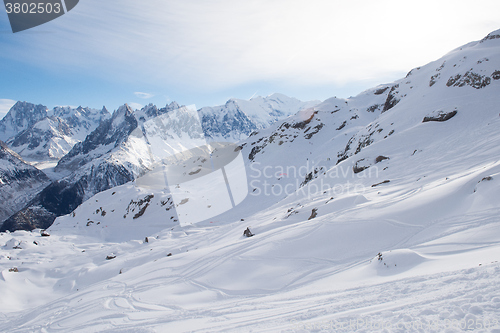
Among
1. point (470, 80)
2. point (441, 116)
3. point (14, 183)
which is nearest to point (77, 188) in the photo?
point (14, 183)

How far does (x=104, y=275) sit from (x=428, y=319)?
17.8 metres

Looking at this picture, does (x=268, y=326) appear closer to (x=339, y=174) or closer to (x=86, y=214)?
(x=339, y=174)

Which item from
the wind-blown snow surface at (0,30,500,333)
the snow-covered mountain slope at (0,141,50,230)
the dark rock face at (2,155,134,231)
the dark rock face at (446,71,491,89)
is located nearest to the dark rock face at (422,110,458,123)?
the wind-blown snow surface at (0,30,500,333)

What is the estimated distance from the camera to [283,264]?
809 cm

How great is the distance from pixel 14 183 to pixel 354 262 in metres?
256

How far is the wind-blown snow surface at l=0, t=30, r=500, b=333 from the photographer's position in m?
4.23

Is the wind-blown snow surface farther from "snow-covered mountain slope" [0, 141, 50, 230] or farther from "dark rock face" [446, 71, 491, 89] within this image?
"snow-covered mountain slope" [0, 141, 50, 230]

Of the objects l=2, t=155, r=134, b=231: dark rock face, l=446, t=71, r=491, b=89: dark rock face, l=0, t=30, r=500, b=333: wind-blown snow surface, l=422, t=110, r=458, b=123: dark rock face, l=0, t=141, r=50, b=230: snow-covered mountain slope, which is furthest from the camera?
l=0, t=141, r=50, b=230: snow-covered mountain slope

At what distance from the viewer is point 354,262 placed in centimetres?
714

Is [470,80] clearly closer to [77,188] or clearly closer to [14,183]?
[77,188]

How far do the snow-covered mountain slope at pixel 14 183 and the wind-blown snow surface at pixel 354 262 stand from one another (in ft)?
678

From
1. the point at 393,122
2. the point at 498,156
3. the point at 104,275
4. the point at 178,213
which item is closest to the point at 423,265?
the point at 498,156

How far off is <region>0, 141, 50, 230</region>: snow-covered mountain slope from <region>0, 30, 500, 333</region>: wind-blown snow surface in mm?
206570

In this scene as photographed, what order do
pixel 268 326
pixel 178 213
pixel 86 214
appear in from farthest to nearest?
pixel 86 214 → pixel 178 213 → pixel 268 326
